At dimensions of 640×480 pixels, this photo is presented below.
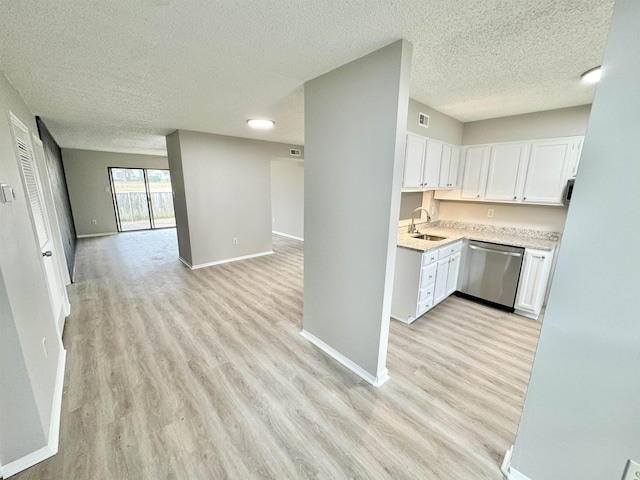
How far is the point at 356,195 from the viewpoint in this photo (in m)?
1.94

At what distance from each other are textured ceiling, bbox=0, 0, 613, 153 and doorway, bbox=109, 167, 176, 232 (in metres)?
5.66

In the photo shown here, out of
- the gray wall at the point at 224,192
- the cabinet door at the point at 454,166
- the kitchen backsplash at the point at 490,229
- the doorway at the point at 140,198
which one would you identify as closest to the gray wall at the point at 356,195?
the kitchen backsplash at the point at 490,229

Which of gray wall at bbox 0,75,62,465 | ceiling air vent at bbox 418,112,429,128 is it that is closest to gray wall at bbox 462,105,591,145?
ceiling air vent at bbox 418,112,429,128

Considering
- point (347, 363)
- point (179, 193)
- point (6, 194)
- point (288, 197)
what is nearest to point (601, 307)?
point (347, 363)

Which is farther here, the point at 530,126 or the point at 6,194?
the point at 530,126

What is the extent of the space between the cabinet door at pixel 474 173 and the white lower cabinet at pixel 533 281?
105 cm

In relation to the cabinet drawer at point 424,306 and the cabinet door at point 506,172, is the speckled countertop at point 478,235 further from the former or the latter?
the cabinet drawer at point 424,306

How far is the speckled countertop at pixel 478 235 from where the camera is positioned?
115 inches

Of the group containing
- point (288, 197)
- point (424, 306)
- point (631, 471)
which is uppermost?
point (288, 197)

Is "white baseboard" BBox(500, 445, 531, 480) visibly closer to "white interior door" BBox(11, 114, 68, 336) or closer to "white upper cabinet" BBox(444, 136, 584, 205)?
"white upper cabinet" BBox(444, 136, 584, 205)

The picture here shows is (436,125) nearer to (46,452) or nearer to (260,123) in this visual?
(260,123)

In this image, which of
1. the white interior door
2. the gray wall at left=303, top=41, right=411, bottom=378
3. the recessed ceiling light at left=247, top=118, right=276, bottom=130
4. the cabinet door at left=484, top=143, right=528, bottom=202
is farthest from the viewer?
the recessed ceiling light at left=247, top=118, right=276, bottom=130

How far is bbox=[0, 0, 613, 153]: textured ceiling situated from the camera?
1283mm

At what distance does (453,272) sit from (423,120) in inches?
75.6
